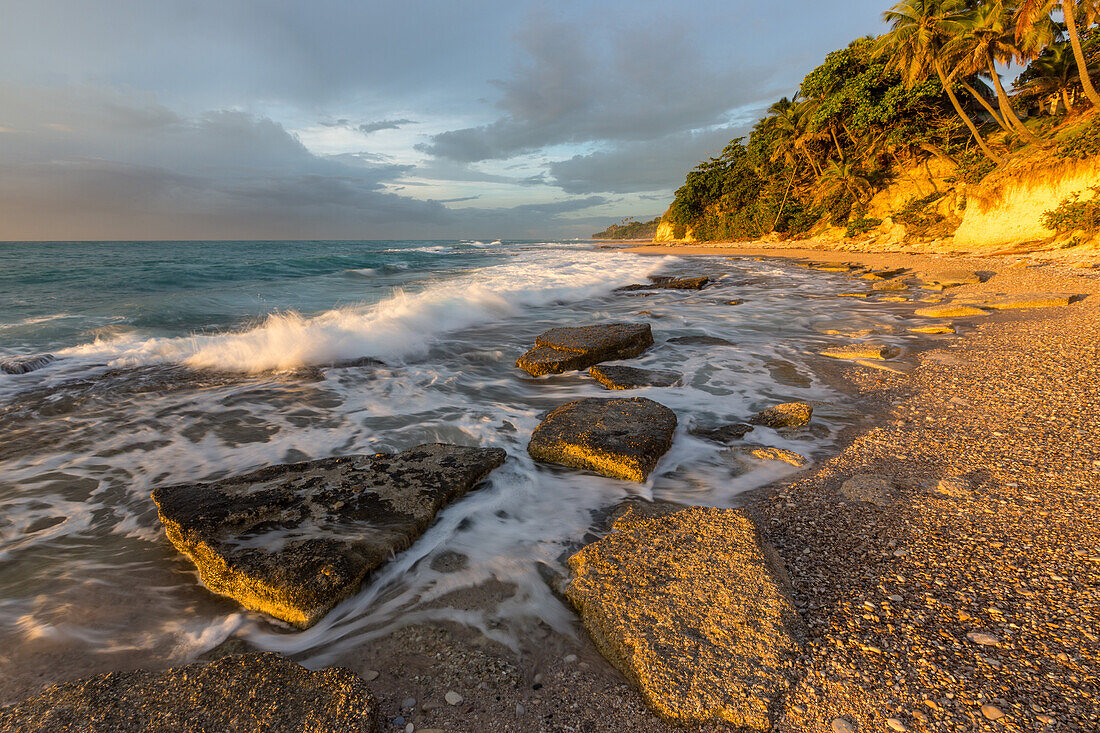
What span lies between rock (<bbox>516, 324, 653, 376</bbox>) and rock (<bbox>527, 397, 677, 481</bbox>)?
1784mm

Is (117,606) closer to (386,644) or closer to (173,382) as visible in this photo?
(386,644)

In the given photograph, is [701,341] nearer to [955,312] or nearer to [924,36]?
[955,312]

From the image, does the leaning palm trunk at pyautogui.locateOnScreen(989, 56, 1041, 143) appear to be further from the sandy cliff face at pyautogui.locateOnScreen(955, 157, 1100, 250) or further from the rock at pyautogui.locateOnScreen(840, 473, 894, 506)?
the rock at pyautogui.locateOnScreen(840, 473, 894, 506)

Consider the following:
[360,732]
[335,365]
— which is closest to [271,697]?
[360,732]

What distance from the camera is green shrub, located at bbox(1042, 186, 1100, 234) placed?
12.5m

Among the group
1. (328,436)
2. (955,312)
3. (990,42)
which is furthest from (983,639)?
(990,42)

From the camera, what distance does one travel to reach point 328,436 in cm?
371

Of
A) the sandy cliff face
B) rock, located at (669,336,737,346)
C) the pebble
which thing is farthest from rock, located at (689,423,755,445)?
the sandy cliff face

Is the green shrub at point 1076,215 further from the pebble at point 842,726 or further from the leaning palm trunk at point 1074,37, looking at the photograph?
the pebble at point 842,726

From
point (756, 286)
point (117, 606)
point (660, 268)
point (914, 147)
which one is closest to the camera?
point (117, 606)

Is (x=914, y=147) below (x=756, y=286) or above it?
above

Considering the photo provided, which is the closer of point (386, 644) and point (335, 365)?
point (386, 644)

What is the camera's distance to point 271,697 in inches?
50.8

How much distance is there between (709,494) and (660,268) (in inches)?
710
